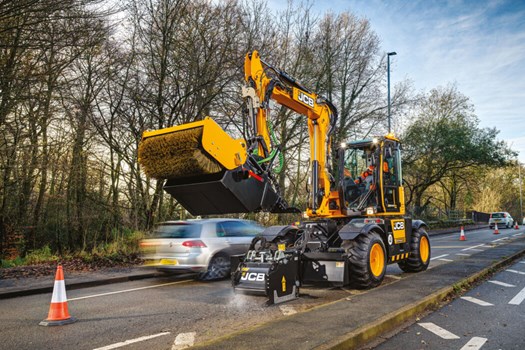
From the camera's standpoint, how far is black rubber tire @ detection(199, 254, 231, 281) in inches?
394

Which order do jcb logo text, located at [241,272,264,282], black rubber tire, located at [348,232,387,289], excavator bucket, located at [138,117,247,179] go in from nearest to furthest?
excavator bucket, located at [138,117,247,179]
jcb logo text, located at [241,272,264,282]
black rubber tire, located at [348,232,387,289]

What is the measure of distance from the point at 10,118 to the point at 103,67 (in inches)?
168

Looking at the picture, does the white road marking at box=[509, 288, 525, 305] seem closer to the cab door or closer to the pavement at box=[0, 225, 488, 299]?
the cab door

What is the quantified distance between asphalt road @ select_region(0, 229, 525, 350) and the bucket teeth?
7.24ft

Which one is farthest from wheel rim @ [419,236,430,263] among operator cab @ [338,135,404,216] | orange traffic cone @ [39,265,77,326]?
orange traffic cone @ [39,265,77,326]

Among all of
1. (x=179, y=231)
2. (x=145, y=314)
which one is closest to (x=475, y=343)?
(x=145, y=314)

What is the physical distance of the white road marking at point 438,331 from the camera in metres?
5.33

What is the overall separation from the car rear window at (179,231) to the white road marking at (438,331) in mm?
5621

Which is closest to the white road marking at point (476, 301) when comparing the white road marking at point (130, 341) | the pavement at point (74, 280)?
the white road marking at point (130, 341)

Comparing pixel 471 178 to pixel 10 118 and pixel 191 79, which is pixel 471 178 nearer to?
pixel 191 79

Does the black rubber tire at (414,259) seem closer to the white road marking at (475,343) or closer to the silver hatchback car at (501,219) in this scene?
the white road marking at (475,343)

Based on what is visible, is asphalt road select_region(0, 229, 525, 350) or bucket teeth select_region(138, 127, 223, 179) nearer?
asphalt road select_region(0, 229, 525, 350)

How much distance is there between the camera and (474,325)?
19.1 feet

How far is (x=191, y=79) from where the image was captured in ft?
54.1
